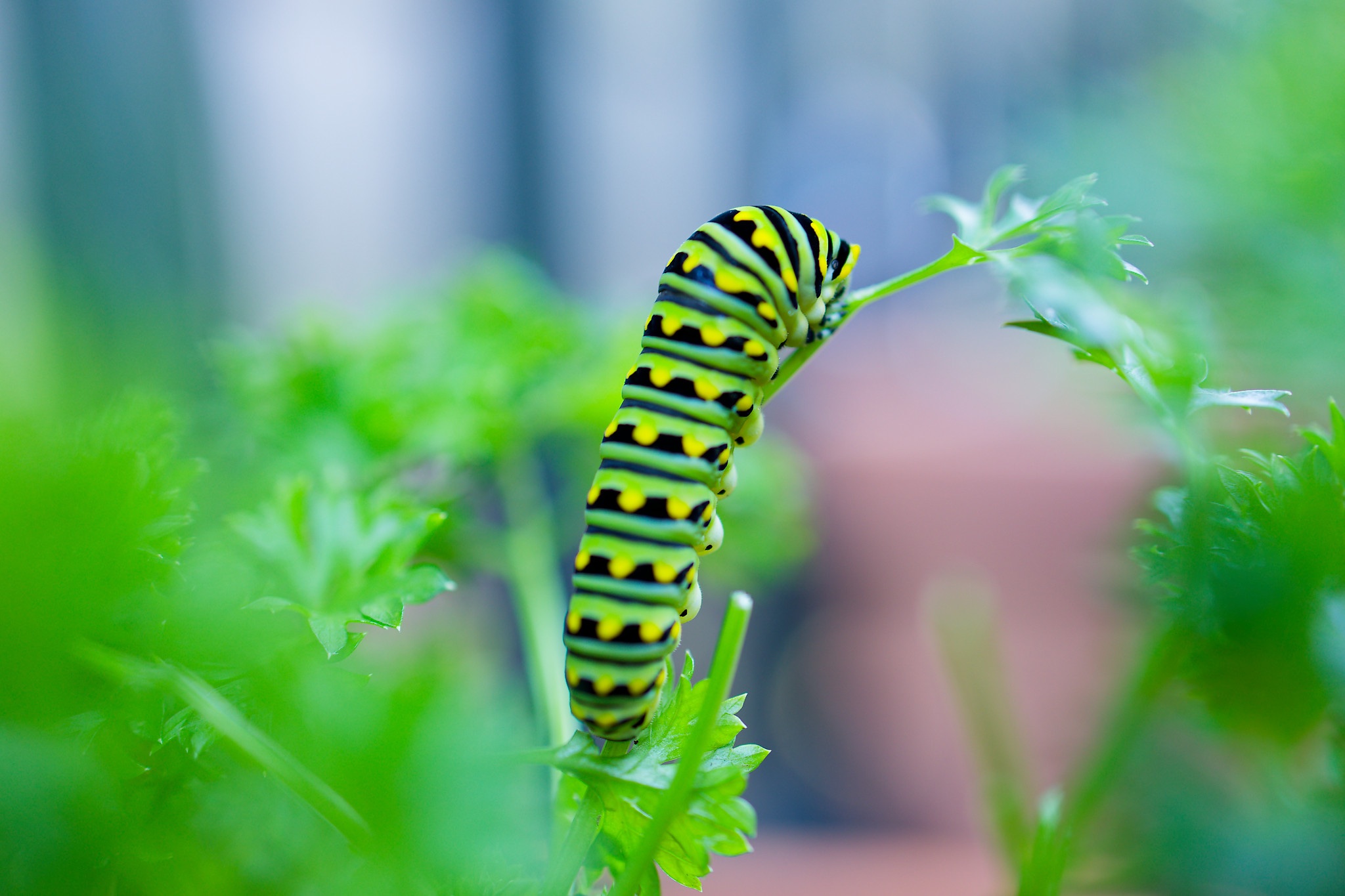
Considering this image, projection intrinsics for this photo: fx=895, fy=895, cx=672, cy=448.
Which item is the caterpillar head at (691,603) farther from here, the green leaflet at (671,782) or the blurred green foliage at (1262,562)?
the blurred green foliage at (1262,562)

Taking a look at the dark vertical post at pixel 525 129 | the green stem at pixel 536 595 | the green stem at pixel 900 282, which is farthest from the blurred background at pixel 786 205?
the green stem at pixel 900 282

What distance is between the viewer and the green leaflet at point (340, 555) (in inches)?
17.8

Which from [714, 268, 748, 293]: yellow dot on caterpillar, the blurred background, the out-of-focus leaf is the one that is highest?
[714, 268, 748, 293]: yellow dot on caterpillar

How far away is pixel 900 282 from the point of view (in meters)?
0.43

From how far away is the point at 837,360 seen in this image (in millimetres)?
2990

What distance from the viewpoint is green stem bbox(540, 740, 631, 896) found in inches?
15.0

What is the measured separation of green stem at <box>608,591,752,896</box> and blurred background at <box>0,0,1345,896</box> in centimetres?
64

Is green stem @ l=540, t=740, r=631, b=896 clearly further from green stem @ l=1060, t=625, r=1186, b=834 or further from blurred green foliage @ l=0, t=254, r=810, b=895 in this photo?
green stem @ l=1060, t=625, r=1186, b=834

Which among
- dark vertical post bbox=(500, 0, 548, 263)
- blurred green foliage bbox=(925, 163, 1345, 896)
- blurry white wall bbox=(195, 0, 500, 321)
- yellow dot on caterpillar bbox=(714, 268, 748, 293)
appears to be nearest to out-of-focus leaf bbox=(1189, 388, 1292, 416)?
blurred green foliage bbox=(925, 163, 1345, 896)

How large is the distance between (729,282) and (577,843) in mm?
277

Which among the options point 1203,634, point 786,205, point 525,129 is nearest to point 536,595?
point 1203,634

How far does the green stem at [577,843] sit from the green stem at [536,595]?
0.18 metres

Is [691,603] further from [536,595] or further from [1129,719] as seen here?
[536,595]

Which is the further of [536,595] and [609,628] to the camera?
[536,595]
